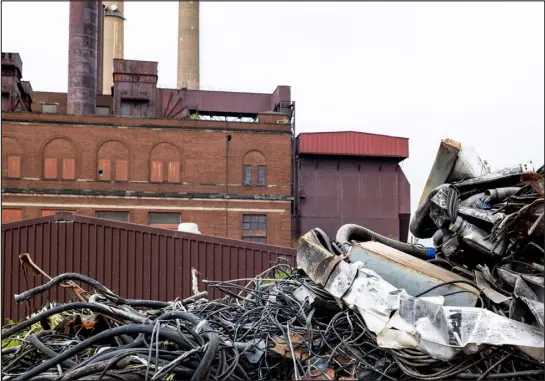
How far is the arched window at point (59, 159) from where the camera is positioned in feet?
106

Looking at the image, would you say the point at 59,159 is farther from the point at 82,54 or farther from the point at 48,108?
the point at 82,54

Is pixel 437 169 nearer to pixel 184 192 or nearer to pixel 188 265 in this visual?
pixel 188 265

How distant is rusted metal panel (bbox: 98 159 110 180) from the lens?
3278 cm

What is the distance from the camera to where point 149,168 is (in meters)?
33.4

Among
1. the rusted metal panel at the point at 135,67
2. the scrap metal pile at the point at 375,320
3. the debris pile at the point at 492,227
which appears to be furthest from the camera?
the rusted metal panel at the point at 135,67

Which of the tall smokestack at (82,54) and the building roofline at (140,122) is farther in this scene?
the tall smokestack at (82,54)

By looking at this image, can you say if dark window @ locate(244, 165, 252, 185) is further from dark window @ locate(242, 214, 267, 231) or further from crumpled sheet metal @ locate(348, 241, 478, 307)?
crumpled sheet metal @ locate(348, 241, 478, 307)

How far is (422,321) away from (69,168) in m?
31.6

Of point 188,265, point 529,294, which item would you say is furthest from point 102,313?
point 188,265

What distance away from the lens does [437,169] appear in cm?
471

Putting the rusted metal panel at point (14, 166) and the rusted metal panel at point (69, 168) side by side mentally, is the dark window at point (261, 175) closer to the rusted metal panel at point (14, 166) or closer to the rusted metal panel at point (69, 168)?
the rusted metal panel at point (69, 168)

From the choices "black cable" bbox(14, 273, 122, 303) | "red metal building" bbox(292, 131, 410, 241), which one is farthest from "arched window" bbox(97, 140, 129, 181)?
"black cable" bbox(14, 273, 122, 303)

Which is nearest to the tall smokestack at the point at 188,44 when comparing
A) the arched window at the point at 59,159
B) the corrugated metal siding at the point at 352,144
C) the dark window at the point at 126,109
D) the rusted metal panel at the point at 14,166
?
the dark window at the point at 126,109

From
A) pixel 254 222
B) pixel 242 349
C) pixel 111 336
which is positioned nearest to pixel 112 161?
pixel 254 222
